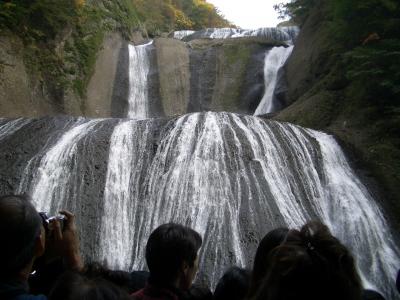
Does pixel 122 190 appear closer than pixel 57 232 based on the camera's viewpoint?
No

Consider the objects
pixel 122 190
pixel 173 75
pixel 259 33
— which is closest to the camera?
pixel 122 190

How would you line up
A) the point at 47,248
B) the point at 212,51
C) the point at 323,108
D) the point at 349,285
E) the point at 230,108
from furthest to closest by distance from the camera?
the point at 212,51, the point at 230,108, the point at 323,108, the point at 47,248, the point at 349,285

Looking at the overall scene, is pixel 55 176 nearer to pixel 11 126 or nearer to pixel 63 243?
pixel 11 126

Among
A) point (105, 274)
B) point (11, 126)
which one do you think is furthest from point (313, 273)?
point (11, 126)

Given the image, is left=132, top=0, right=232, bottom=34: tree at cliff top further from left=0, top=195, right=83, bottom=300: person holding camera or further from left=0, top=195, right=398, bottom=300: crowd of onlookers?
left=0, top=195, right=83, bottom=300: person holding camera

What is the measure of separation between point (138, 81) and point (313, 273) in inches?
667

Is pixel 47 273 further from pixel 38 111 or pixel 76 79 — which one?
pixel 76 79

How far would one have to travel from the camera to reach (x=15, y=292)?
6.61 ft

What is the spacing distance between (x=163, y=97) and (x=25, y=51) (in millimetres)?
5617

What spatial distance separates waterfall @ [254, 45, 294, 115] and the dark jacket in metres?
14.5

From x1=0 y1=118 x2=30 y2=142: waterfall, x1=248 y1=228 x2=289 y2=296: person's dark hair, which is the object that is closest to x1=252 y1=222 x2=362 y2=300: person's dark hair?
x1=248 y1=228 x2=289 y2=296: person's dark hair

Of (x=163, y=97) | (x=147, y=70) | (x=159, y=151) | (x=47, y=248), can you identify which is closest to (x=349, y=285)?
(x=47, y=248)

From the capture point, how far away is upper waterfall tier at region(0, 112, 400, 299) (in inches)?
290

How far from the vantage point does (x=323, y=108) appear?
41.4 ft
